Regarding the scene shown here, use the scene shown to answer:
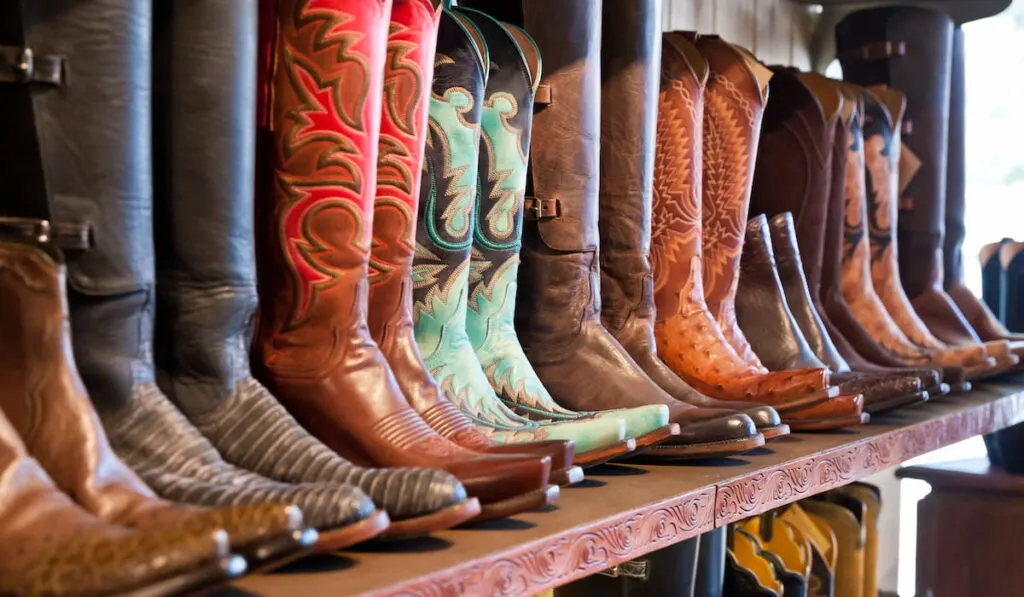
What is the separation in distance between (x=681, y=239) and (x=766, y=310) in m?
0.34

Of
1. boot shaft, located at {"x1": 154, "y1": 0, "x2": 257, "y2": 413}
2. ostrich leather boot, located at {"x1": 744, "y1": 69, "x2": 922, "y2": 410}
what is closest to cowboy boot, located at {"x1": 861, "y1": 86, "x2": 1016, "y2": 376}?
ostrich leather boot, located at {"x1": 744, "y1": 69, "x2": 922, "y2": 410}

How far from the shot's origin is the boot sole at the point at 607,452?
121cm

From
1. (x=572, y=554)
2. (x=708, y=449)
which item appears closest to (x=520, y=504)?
(x=572, y=554)

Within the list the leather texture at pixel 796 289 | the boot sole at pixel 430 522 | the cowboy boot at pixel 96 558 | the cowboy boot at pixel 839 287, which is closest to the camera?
the cowboy boot at pixel 96 558

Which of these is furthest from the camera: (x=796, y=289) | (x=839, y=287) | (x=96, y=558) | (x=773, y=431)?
(x=839, y=287)

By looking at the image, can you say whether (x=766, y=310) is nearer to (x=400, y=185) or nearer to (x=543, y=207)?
(x=543, y=207)

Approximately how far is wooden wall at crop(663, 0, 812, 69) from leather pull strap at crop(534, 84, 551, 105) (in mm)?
1032

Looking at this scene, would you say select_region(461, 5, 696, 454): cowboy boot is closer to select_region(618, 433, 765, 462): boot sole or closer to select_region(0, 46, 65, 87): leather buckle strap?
select_region(618, 433, 765, 462): boot sole

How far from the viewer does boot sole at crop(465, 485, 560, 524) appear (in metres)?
0.99

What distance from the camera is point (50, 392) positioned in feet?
2.74

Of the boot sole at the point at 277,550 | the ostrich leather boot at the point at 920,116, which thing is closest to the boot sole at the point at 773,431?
the boot sole at the point at 277,550

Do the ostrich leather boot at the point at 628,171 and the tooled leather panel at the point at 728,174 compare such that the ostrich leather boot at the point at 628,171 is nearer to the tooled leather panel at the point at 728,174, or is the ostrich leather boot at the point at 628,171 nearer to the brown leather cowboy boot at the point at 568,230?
the brown leather cowboy boot at the point at 568,230

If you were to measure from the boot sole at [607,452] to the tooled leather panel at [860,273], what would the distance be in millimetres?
1308

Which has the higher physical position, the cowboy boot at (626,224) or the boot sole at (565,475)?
the cowboy boot at (626,224)
